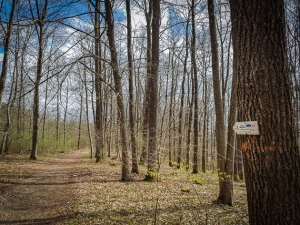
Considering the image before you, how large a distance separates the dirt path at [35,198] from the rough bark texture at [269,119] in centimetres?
454

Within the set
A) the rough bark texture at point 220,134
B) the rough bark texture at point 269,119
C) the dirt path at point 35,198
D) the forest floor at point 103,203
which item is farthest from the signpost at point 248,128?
the dirt path at point 35,198

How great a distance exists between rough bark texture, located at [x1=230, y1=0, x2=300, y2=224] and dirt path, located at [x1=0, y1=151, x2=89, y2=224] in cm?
454

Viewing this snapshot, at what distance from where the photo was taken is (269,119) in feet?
6.11

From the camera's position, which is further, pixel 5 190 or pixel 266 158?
pixel 5 190

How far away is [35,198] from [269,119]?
22.0ft

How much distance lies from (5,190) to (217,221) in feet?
22.0

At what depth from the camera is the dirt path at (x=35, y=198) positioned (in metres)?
4.44

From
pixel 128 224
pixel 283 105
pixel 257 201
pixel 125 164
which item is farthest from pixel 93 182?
pixel 283 105

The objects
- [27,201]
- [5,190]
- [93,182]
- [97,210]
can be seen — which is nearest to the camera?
[97,210]

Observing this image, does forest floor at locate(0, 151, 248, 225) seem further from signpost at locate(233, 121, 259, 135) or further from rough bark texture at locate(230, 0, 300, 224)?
signpost at locate(233, 121, 259, 135)

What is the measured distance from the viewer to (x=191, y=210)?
5.21 meters

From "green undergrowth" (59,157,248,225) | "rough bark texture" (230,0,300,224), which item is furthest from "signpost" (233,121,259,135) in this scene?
"green undergrowth" (59,157,248,225)

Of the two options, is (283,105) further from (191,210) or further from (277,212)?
(191,210)

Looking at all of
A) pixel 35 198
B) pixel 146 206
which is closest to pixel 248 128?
pixel 146 206
